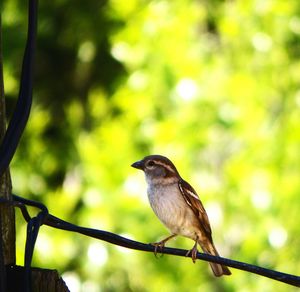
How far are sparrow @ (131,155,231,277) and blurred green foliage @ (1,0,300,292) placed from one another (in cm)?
297

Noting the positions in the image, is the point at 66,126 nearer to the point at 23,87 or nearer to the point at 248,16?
the point at 248,16

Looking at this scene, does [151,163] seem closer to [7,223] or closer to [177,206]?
[177,206]

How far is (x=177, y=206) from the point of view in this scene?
533 cm

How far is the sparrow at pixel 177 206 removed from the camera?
5.29 meters

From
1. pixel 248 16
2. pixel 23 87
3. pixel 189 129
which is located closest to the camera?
pixel 23 87

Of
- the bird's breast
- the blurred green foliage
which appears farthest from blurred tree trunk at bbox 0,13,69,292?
the blurred green foliage

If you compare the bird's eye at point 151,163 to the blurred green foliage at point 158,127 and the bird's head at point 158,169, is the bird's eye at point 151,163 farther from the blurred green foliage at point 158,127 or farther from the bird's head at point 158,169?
the blurred green foliage at point 158,127

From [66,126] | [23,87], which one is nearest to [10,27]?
[66,126]

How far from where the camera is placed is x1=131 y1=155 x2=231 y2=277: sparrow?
5.29m

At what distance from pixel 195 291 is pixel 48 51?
2.70 metres

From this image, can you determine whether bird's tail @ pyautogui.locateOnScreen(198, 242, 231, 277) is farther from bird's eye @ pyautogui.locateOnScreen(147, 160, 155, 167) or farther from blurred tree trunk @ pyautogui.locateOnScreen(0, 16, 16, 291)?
blurred tree trunk @ pyautogui.locateOnScreen(0, 16, 16, 291)

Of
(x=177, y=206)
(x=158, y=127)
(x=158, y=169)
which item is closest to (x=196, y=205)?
(x=177, y=206)

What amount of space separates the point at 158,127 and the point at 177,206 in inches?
136

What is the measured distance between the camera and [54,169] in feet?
31.7
